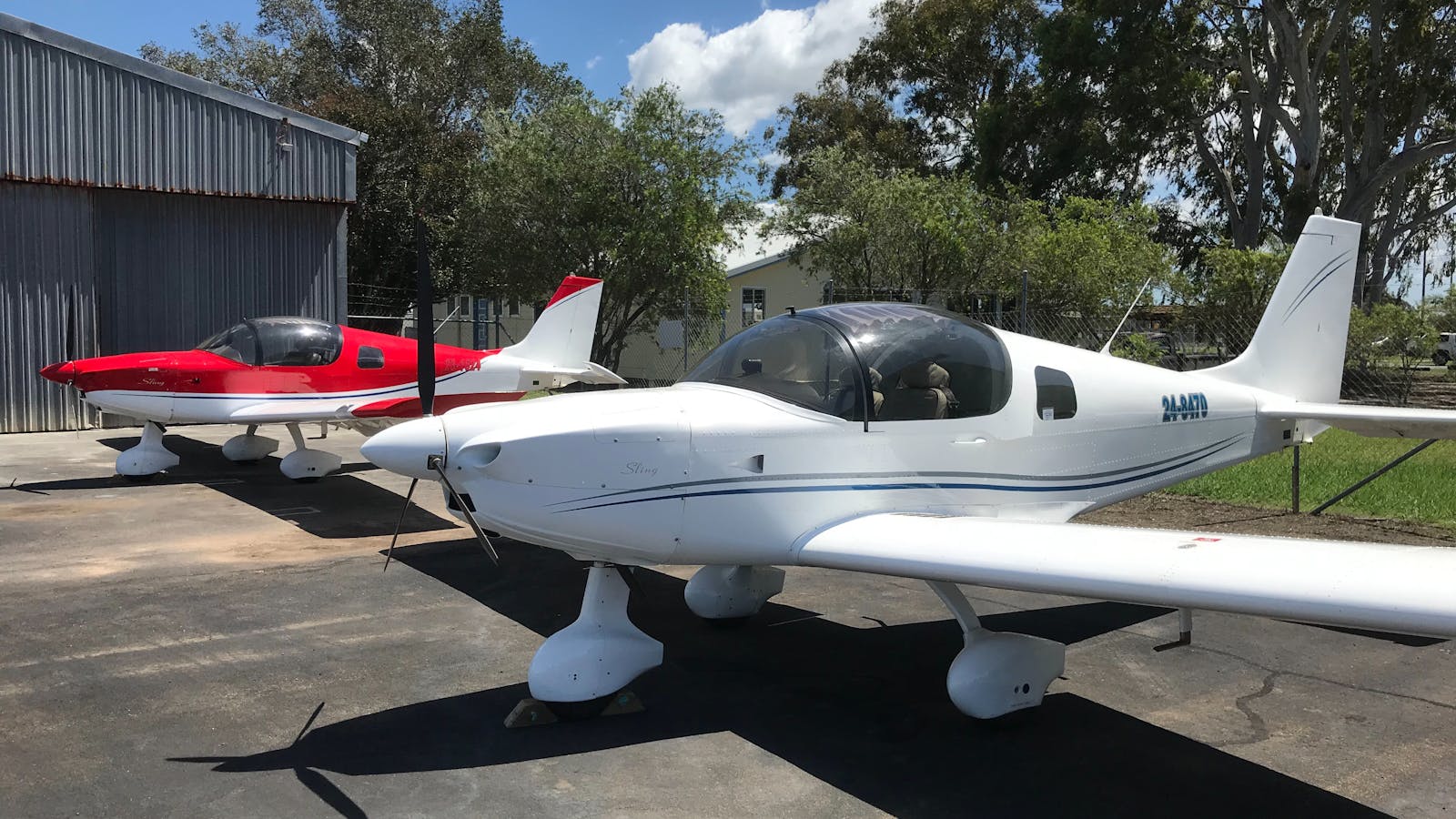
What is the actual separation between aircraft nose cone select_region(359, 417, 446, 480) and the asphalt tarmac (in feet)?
3.87

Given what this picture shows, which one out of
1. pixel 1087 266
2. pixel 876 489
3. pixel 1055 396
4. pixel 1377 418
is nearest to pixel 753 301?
pixel 1087 266

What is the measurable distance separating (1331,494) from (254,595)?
9811 millimetres

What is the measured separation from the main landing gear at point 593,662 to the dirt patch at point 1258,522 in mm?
5457

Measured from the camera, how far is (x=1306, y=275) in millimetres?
7734

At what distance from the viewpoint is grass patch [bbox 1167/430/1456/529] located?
9633mm

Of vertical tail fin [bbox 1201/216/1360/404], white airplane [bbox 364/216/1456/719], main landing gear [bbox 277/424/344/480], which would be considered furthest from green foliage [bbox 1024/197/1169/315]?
main landing gear [bbox 277/424/344/480]

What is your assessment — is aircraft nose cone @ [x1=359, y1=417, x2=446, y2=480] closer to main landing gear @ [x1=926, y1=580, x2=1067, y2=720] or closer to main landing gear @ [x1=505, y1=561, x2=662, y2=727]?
main landing gear @ [x1=505, y1=561, x2=662, y2=727]

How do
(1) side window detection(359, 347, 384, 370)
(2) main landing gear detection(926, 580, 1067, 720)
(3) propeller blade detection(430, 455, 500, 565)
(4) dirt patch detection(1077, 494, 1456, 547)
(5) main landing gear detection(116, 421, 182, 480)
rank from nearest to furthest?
1. (3) propeller blade detection(430, 455, 500, 565)
2. (2) main landing gear detection(926, 580, 1067, 720)
3. (4) dirt patch detection(1077, 494, 1456, 547)
4. (5) main landing gear detection(116, 421, 182, 480)
5. (1) side window detection(359, 347, 384, 370)

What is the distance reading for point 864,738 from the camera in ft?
15.1

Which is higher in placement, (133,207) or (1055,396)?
(133,207)

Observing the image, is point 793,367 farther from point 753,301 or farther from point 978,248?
point 753,301

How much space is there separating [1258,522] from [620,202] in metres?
16.0

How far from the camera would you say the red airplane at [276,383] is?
1127 cm

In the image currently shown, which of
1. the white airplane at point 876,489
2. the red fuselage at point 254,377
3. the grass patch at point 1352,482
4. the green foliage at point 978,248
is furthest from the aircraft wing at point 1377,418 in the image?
the green foliage at point 978,248
